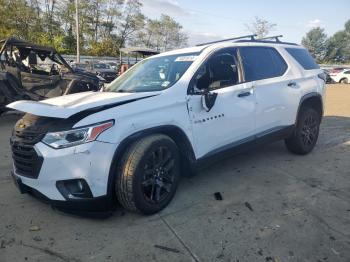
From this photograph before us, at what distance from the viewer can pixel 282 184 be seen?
14.3ft

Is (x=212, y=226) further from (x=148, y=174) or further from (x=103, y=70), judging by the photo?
(x=103, y=70)

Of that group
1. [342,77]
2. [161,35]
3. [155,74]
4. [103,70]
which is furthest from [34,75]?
[161,35]

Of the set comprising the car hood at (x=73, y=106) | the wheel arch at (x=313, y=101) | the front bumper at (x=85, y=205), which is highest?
the car hood at (x=73, y=106)

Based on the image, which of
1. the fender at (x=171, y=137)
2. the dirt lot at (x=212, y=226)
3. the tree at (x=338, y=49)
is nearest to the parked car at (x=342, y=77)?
the dirt lot at (x=212, y=226)

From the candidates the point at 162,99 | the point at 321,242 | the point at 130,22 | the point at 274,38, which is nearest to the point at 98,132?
the point at 162,99

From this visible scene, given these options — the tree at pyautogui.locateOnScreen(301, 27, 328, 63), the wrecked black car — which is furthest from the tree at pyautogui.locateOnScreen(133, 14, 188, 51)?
the wrecked black car

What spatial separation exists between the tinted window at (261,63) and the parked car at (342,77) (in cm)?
3263

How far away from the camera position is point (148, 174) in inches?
134

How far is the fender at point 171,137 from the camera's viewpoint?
3.16 meters

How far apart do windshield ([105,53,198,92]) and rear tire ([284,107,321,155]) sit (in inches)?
87.9

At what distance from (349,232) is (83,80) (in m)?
8.17

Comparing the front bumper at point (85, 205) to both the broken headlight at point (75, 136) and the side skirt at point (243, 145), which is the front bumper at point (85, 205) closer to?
the broken headlight at point (75, 136)

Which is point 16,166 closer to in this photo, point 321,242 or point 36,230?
point 36,230

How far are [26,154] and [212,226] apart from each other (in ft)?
6.22
